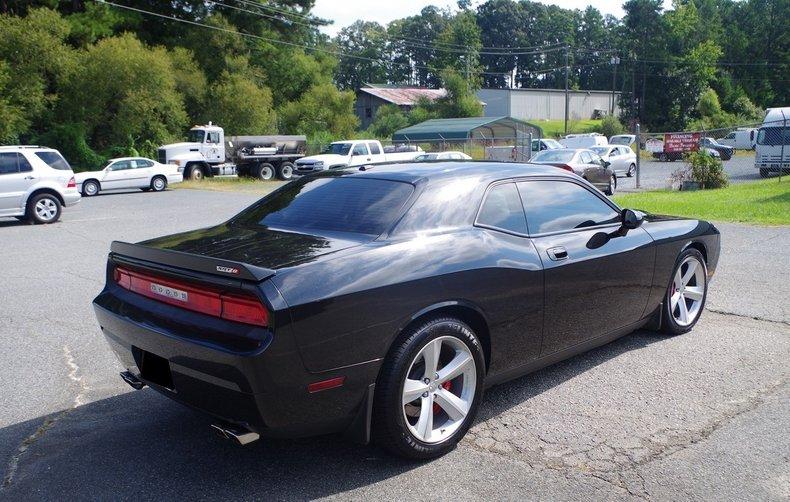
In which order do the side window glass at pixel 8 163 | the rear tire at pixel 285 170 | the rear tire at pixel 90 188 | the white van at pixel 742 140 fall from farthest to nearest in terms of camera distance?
the white van at pixel 742 140
the rear tire at pixel 285 170
the rear tire at pixel 90 188
the side window glass at pixel 8 163

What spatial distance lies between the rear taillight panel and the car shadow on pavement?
857 mm

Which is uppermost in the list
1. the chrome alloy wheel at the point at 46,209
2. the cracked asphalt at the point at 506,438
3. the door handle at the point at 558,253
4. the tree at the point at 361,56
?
the tree at the point at 361,56

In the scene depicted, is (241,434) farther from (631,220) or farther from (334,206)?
(631,220)

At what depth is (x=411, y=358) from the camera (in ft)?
11.4

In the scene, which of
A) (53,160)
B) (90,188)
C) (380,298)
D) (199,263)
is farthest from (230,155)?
(380,298)

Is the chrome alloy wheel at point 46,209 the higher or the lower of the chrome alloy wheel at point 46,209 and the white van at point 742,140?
the higher

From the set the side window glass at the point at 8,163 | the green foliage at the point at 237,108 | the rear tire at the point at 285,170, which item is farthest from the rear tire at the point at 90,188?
the green foliage at the point at 237,108

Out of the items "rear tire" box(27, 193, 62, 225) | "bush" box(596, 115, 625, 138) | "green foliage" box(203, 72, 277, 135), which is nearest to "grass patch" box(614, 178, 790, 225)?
"rear tire" box(27, 193, 62, 225)

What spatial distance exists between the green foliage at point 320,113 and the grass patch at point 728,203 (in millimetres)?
35655

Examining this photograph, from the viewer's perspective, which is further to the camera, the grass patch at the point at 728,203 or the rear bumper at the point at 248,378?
the grass patch at the point at 728,203

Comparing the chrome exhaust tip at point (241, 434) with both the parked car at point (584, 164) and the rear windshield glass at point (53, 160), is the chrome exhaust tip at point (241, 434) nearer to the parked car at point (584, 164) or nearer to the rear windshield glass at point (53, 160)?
the rear windshield glass at point (53, 160)

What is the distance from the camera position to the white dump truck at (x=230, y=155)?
3341 centimetres

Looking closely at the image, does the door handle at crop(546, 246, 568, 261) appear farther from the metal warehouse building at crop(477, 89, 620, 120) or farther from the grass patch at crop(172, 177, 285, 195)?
the metal warehouse building at crop(477, 89, 620, 120)

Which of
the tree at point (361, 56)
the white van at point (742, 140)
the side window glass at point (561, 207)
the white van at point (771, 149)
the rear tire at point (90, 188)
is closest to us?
the side window glass at point (561, 207)
